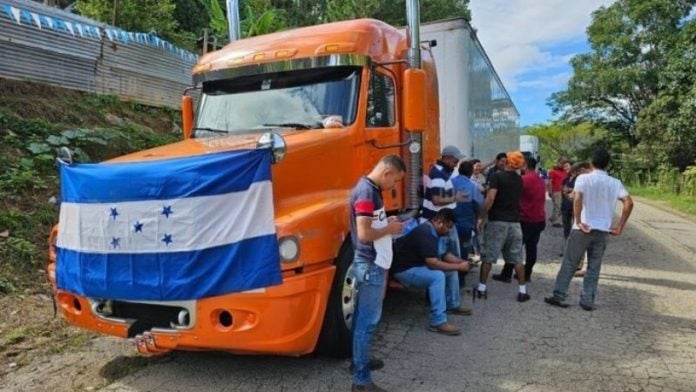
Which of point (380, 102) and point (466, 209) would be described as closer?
point (380, 102)

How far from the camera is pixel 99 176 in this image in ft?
13.1

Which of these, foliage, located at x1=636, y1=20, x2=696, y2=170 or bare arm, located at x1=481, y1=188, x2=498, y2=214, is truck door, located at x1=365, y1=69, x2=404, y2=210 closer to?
bare arm, located at x1=481, y1=188, x2=498, y2=214

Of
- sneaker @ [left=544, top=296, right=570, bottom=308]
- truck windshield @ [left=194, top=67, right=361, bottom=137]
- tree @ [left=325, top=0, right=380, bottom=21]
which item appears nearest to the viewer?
truck windshield @ [left=194, top=67, right=361, bottom=137]

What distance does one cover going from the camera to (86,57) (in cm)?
1241

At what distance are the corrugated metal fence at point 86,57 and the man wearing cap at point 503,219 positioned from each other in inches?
367

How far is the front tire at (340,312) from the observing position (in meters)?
4.35

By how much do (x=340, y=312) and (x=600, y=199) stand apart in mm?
3504

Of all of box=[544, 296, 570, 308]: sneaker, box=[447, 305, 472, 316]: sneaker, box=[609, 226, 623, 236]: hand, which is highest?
box=[609, 226, 623, 236]: hand

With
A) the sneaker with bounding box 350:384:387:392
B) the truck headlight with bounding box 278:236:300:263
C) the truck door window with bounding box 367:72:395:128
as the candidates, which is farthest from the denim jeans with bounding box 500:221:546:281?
the truck headlight with bounding box 278:236:300:263

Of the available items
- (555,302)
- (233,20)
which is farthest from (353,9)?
(555,302)

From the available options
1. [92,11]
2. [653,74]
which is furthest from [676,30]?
[92,11]

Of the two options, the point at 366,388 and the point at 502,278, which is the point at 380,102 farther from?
the point at 502,278

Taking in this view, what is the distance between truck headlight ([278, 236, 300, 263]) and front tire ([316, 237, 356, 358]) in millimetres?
595

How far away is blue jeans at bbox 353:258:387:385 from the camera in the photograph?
3.90m
